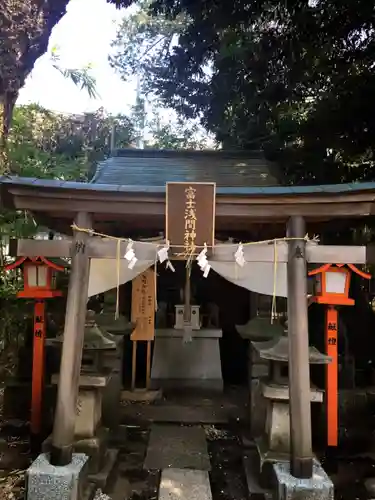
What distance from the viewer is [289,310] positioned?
180 inches

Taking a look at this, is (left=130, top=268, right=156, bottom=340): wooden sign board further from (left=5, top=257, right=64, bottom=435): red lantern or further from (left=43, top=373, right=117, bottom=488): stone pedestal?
(left=43, top=373, right=117, bottom=488): stone pedestal

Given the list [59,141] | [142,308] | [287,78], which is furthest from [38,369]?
[59,141]

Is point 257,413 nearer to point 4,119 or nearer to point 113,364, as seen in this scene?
point 113,364

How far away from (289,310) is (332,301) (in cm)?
168

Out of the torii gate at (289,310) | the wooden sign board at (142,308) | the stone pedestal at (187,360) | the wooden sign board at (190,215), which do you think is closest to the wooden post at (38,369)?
the torii gate at (289,310)

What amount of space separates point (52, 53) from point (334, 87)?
7058mm

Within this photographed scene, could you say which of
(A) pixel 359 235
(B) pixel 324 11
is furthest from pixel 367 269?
(B) pixel 324 11

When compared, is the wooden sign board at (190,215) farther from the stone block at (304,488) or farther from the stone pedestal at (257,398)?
the stone pedestal at (257,398)

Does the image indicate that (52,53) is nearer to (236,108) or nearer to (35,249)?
(236,108)

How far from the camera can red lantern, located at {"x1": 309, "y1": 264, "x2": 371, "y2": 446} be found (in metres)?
5.95

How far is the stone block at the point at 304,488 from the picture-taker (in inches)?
162

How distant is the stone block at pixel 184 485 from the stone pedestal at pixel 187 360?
376 centimetres

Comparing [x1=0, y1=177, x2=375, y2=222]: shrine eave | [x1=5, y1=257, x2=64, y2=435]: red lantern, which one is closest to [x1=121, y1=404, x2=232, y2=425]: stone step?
[x1=5, y1=257, x2=64, y2=435]: red lantern

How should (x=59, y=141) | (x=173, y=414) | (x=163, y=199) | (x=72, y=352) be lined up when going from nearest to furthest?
(x=72, y=352) → (x=163, y=199) → (x=173, y=414) → (x=59, y=141)
